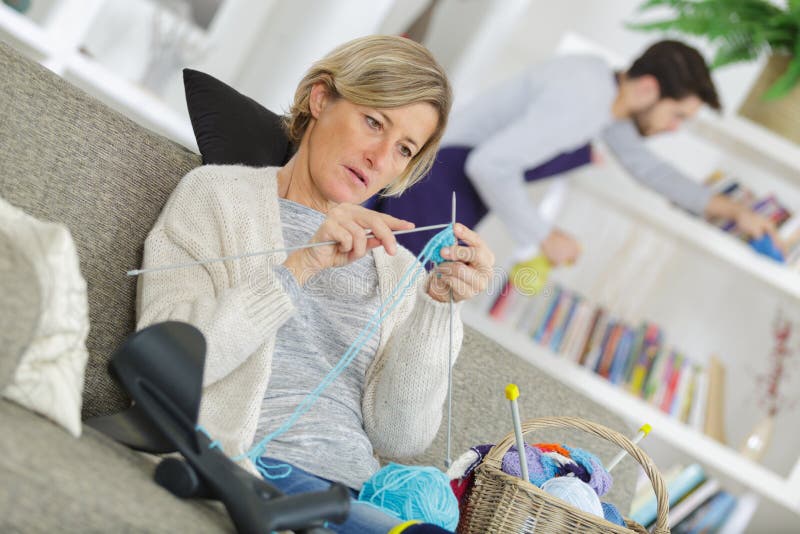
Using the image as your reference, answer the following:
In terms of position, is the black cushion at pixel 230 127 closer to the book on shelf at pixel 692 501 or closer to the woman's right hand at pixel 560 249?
the woman's right hand at pixel 560 249

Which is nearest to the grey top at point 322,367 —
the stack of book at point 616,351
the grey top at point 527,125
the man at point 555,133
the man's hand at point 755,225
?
the man at point 555,133

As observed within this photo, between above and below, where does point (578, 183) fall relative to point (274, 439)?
above

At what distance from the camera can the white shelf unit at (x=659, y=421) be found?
2.67 m

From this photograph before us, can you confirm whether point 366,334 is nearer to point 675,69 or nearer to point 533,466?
point 533,466

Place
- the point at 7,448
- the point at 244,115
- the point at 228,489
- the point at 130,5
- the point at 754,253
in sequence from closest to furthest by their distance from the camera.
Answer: the point at 7,448 < the point at 228,489 < the point at 244,115 < the point at 754,253 < the point at 130,5

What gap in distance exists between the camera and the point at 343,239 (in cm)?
114

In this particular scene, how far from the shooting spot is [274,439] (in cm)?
119

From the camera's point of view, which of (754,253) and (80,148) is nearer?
(80,148)

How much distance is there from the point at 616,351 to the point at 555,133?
850 millimetres

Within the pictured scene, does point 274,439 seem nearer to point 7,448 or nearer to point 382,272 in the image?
point 382,272

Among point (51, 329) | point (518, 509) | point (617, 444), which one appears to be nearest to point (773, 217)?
point (617, 444)

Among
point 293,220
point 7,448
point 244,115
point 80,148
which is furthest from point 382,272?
point 7,448

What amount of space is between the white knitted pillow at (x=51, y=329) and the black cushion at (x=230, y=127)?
556mm

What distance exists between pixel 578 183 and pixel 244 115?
1.56 meters
